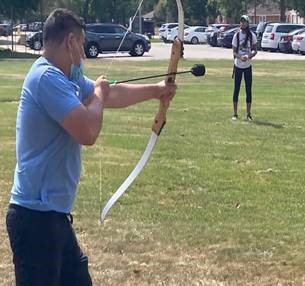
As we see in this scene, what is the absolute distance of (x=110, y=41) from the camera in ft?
160

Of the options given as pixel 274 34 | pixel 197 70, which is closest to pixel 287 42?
pixel 274 34

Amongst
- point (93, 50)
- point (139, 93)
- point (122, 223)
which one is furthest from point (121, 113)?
point (93, 50)

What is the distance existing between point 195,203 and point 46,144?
4663 millimetres

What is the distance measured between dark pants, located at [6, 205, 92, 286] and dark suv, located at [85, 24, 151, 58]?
142 feet

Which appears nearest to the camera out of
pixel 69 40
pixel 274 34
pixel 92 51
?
pixel 69 40

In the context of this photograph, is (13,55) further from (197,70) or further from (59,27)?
(59,27)

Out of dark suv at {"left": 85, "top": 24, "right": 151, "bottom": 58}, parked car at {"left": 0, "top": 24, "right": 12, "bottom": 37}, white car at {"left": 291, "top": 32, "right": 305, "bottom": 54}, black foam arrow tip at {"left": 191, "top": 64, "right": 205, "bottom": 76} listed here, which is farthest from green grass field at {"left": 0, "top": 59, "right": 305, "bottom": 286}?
parked car at {"left": 0, "top": 24, "right": 12, "bottom": 37}

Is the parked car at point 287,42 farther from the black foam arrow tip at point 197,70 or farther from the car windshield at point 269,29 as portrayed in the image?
the black foam arrow tip at point 197,70

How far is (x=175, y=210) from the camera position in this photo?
27.9 feet

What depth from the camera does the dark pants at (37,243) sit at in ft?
14.0

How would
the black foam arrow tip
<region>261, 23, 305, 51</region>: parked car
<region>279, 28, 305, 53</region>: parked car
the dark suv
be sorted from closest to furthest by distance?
1. the black foam arrow tip
2. the dark suv
3. <region>279, 28, 305, 53</region>: parked car
4. <region>261, 23, 305, 51</region>: parked car

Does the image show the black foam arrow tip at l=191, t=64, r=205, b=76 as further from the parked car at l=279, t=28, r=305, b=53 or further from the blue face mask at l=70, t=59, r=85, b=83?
the parked car at l=279, t=28, r=305, b=53

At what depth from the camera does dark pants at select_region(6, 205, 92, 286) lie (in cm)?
428

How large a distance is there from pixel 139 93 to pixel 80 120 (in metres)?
1.02
